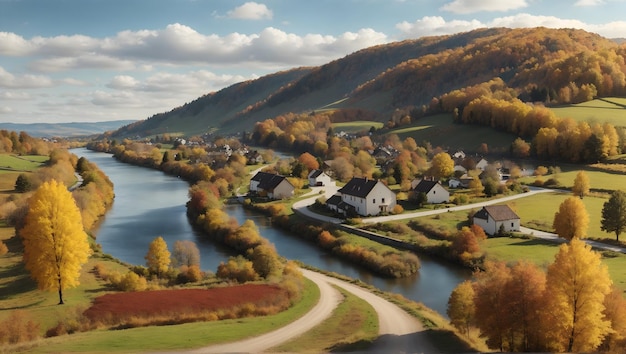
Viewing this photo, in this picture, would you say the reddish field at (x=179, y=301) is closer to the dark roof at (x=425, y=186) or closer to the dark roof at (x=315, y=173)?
the dark roof at (x=425, y=186)

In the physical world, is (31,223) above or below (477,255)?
above

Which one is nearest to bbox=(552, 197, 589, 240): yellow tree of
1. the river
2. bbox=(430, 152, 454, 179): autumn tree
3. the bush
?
the river

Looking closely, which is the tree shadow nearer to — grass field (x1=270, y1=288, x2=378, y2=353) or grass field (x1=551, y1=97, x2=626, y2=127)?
grass field (x1=270, y1=288, x2=378, y2=353)

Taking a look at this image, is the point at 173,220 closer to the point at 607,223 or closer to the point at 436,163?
the point at 436,163

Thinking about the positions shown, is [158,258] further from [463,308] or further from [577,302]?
[577,302]

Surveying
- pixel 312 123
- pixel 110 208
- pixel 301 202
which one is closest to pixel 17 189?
pixel 110 208
